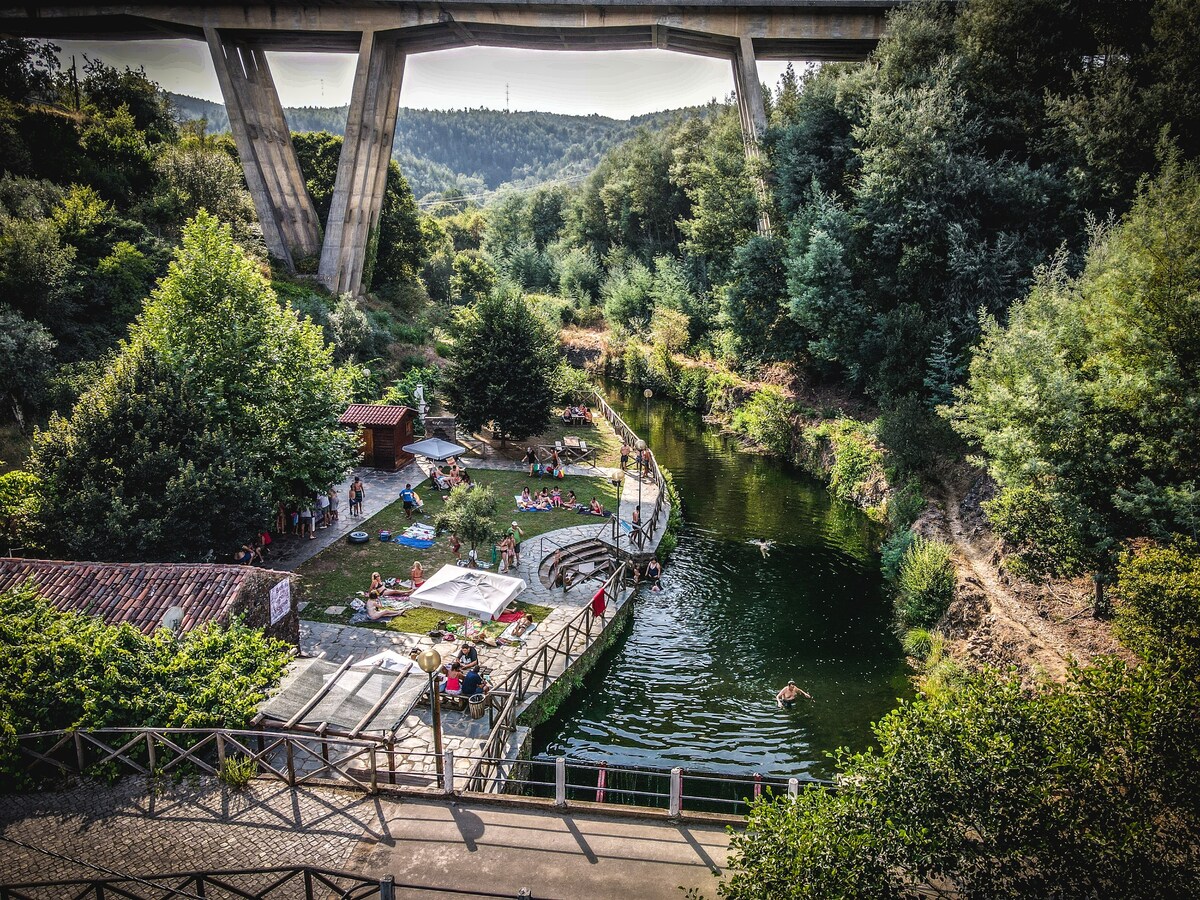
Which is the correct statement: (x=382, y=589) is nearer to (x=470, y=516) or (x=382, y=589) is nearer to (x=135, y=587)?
(x=470, y=516)

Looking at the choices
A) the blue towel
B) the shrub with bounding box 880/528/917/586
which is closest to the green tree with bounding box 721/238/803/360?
the shrub with bounding box 880/528/917/586

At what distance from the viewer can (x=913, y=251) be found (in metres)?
28.3

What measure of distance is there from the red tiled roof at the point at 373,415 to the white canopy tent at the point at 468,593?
12.7 meters

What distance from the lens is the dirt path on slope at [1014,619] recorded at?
15.3 metres

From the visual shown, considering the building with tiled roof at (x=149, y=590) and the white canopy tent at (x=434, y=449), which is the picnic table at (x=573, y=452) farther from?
the building with tiled roof at (x=149, y=590)

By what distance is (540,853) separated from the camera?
30.0 ft

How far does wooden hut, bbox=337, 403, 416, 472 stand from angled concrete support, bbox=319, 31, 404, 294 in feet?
54.9

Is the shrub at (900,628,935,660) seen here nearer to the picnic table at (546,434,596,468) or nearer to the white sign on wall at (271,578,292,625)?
the picnic table at (546,434,596,468)

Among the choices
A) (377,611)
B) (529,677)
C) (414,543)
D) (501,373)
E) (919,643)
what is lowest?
(919,643)

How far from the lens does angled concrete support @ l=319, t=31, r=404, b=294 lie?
3950 cm

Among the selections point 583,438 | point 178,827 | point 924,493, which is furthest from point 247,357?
point 924,493

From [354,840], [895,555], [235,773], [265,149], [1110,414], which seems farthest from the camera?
[265,149]

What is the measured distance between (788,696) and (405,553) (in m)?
11.5

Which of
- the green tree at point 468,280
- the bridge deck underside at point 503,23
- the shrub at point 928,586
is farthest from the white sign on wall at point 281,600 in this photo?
the green tree at point 468,280
